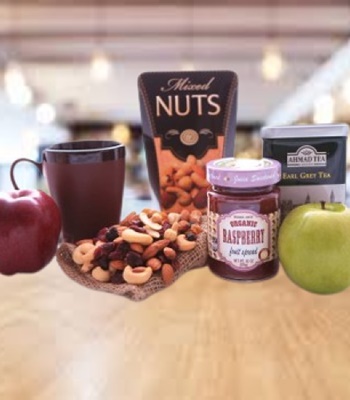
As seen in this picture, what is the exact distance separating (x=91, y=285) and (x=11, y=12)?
13.2 ft

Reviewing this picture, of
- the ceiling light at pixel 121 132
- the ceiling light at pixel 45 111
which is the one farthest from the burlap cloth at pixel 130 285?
the ceiling light at pixel 121 132

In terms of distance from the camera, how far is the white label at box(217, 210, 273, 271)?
738mm

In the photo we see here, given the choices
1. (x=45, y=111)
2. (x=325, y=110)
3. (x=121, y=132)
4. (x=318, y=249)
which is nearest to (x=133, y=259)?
(x=318, y=249)

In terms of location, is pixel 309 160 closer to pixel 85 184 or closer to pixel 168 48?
pixel 85 184

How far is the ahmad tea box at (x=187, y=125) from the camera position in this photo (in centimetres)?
97

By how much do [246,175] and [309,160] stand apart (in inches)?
6.0

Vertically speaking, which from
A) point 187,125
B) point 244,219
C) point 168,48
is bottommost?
point 244,219

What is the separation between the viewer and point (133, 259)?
2.43 ft

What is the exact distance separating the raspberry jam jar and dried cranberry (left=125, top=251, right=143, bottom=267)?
0.12m

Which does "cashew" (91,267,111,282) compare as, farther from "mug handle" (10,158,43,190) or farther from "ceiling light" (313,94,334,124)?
"ceiling light" (313,94,334,124)

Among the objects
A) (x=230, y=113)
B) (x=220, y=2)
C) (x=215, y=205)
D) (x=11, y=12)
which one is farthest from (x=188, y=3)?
(x=215, y=205)

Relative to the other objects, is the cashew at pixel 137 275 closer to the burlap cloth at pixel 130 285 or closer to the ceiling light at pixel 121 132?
the burlap cloth at pixel 130 285

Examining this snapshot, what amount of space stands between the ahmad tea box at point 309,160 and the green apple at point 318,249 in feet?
0.29

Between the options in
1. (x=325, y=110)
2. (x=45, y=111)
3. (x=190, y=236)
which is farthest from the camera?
(x=45, y=111)
